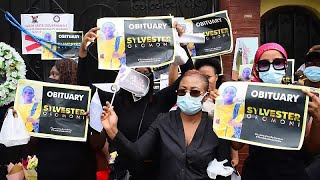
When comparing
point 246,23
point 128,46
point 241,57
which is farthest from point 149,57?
point 246,23

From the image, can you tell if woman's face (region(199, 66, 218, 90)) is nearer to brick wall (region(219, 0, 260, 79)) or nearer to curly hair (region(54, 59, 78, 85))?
curly hair (region(54, 59, 78, 85))

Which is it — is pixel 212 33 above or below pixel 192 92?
above

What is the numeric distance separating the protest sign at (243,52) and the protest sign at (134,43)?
2086 millimetres

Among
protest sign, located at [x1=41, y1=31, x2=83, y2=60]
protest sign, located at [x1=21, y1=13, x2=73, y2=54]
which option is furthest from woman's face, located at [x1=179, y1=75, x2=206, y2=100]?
protest sign, located at [x1=21, y1=13, x2=73, y2=54]

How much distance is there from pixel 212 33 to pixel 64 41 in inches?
80.6

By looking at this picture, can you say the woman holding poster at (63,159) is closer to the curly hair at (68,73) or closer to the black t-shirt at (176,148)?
the curly hair at (68,73)

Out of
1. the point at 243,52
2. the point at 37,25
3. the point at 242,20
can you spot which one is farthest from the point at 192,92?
the point at 37,25

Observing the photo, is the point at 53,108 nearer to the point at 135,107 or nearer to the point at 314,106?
the point at 135,107

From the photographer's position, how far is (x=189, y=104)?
3.50 m

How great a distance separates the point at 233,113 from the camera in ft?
11.3

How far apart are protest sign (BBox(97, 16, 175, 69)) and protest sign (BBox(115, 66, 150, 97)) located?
4.9 inches

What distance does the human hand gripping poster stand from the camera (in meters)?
3.23

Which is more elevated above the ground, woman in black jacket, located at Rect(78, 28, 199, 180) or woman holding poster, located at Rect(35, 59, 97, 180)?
woman in black jacket, located at Rect(78, 28, 199, 180)

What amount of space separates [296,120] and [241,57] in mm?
2924
